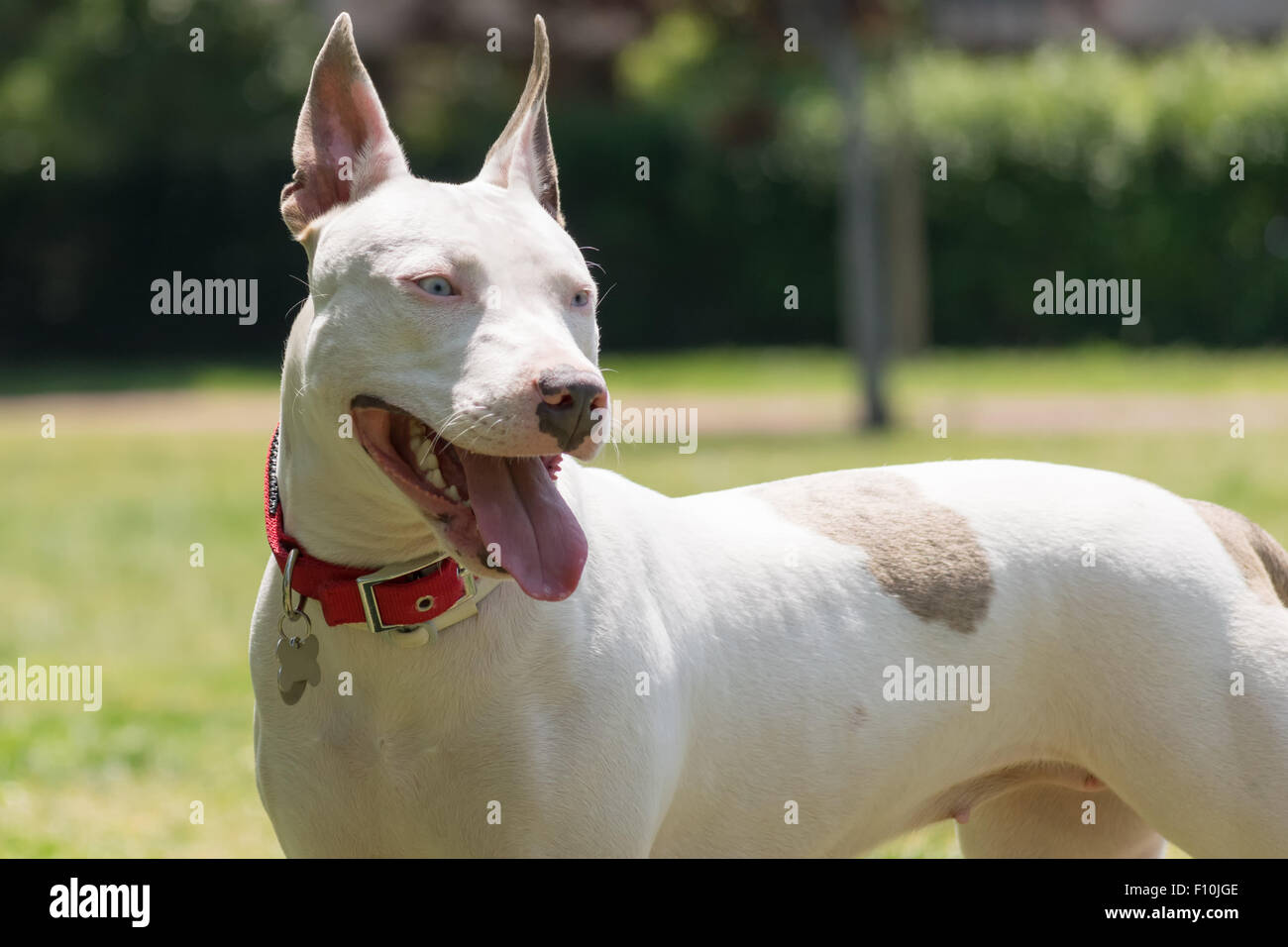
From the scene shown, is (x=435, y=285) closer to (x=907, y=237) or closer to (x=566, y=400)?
(x=566, y=400)

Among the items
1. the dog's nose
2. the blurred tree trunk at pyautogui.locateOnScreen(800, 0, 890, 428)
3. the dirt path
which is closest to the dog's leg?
the dog's nose

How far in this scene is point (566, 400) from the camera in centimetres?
281

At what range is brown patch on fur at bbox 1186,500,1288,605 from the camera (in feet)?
11.5

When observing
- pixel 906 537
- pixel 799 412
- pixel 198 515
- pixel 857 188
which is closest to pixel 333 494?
pixel 906 537

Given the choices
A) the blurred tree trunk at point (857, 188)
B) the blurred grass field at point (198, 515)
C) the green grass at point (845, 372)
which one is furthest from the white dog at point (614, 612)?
the green grass at point (845, 372)

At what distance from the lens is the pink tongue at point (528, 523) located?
2904mm

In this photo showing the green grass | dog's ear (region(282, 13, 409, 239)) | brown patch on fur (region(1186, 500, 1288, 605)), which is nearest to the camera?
dog's ear (region(282, 13, 409, 239))

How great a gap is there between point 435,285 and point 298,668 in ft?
2.45

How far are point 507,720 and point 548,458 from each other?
47 centimetres

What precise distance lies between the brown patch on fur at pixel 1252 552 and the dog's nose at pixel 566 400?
58.0 inches

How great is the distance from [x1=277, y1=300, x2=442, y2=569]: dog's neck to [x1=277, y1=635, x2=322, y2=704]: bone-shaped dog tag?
162 mm

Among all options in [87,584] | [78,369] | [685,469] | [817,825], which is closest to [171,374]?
[78,369]

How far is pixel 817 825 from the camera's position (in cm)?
342

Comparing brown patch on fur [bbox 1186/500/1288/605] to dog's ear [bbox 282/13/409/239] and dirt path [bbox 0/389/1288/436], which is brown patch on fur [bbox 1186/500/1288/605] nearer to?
dog's ear [bbox 282/13/409/239]
